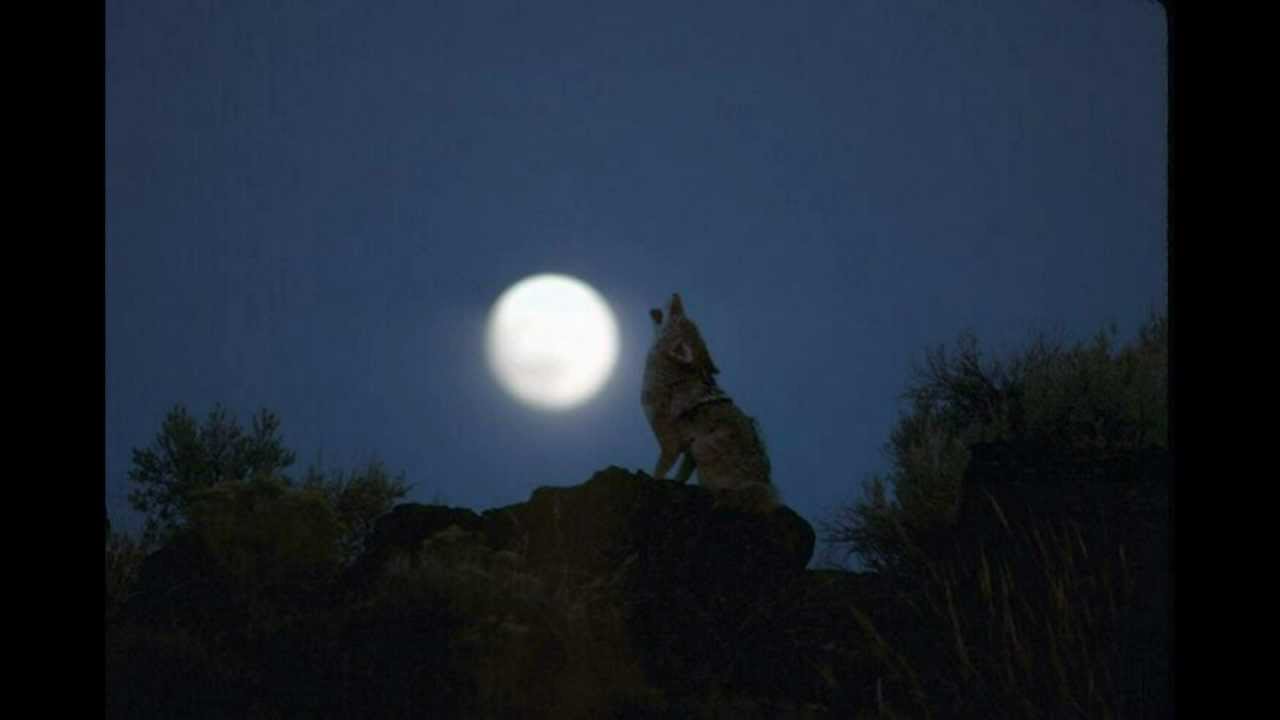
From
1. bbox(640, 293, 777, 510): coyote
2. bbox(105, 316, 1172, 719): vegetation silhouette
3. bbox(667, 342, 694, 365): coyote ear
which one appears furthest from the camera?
bbox(667, 342, 694, 365): coyote ear

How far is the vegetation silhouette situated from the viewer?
6328 millimetres

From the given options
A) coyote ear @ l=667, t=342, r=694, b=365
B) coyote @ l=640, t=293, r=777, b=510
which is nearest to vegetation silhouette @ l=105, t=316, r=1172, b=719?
coyote @ l=640, t=293, r=777, b=510

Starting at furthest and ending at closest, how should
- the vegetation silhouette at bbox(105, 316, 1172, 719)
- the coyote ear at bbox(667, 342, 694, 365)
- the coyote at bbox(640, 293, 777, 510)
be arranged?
the coyote ear at bbox(667, 342, 694, 365), the coyote at bbox(640, 293, 777, 510), the vegetation silhouette at bbox(105, 316, 1172, 719)

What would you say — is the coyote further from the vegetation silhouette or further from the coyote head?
the vegetation silhouette

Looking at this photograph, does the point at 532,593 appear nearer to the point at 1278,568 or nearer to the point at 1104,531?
the point at 1104,531

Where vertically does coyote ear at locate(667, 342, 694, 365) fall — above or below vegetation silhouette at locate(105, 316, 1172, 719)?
above

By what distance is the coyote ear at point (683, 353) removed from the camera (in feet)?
32.2

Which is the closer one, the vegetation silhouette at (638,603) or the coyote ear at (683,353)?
the vegetation silhouette at (638,603)

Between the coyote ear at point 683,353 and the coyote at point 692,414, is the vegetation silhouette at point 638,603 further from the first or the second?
the coyote ear at point 683,353

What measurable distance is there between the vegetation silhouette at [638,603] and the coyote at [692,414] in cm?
79

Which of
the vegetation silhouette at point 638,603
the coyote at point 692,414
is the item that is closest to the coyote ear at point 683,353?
the coyote at point 692,414

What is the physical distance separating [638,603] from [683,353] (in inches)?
110

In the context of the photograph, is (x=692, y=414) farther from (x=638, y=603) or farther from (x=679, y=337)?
(x=638, y=603)

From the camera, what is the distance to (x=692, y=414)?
972 cm
